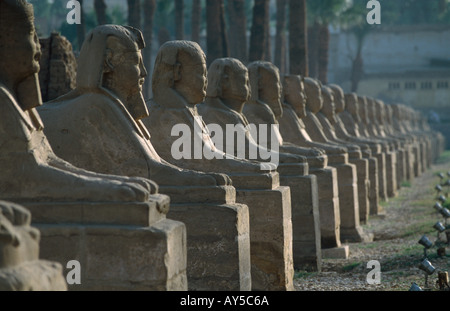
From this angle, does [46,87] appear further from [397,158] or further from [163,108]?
[397,158]

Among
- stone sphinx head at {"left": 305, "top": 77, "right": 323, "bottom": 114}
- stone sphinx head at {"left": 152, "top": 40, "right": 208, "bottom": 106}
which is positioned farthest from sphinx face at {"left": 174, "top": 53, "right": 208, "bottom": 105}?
stone sphinx head at {"left": 305, "top": 77, "right": 323, "bottom": 114}

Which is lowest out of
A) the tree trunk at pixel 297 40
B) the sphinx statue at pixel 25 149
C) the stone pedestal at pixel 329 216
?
the stone pedestal at pixel 329 216

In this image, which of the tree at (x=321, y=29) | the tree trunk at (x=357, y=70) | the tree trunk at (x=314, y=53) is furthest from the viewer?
the tree trunk at (x=357, y=70)

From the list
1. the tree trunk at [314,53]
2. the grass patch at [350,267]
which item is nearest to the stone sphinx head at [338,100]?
the grass patch at [350,267]

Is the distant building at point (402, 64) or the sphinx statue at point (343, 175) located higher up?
the distant building at point (402, 64)

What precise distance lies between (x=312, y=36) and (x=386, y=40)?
22323mm

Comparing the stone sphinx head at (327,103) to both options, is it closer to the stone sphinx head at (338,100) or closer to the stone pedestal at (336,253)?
the stone sphinx head at (338,100)

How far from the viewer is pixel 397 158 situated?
23.3 meters

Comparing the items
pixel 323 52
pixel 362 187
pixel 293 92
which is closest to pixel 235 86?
pixel 293 92

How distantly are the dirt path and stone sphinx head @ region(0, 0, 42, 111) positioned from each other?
4537 millimetres

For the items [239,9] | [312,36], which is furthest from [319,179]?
[312,36]

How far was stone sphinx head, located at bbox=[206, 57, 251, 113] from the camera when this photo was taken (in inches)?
354

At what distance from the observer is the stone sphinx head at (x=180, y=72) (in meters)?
7.69

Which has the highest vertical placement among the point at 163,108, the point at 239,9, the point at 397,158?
the point at 239,9
